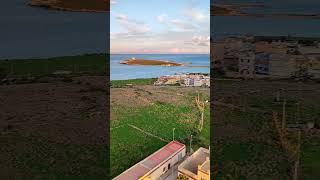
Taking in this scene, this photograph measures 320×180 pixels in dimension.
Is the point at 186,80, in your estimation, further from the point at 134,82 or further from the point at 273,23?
the point at 273,23

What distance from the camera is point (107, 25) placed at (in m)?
2.60

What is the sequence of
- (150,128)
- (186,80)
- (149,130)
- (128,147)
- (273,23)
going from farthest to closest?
A: (186,80) → (150,128) → (149,130) → (128,147) → (273,23)

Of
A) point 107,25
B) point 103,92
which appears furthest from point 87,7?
point 103,92

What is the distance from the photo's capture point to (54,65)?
424 cm

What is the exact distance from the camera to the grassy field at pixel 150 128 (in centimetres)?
465

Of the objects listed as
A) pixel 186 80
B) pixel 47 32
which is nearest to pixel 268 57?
pixel 186 80

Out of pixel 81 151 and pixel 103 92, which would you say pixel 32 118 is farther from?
pixel 103 92

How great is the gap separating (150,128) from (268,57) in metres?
3.07

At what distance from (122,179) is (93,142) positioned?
661 millimetres

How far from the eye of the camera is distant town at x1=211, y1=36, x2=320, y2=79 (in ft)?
12.8

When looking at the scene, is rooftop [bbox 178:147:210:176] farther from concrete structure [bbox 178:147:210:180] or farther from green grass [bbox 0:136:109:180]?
green grass [bbox 0:136:109:180]

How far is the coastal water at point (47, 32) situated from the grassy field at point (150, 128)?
1724mm

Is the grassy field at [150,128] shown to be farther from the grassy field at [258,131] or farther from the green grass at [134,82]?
the grassy field at [258,131]

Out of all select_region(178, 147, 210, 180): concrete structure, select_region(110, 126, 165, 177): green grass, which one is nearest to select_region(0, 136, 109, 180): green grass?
select_region(110, 126, 165, 177): green grass
